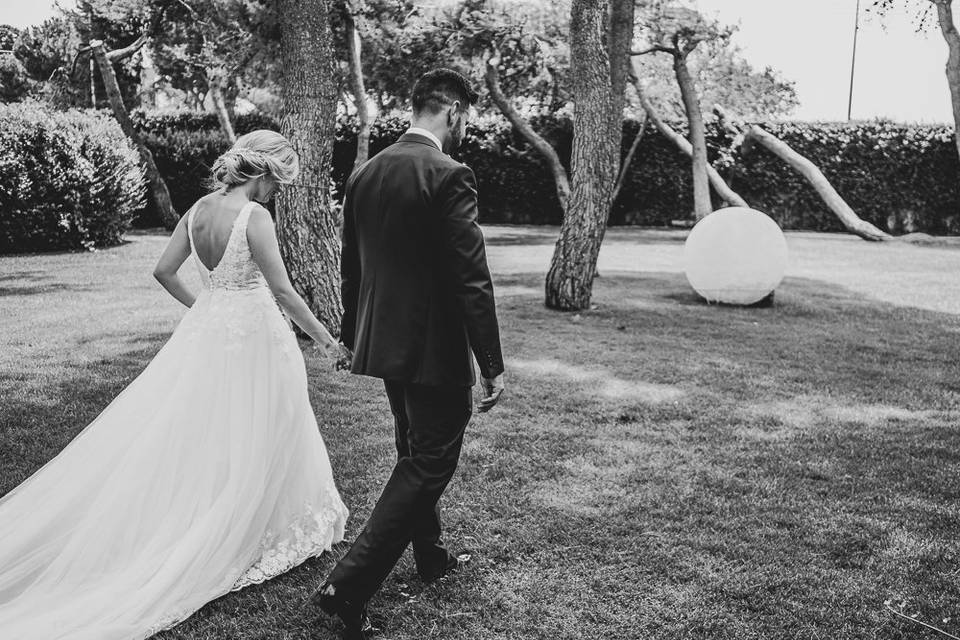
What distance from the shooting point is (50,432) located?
5.69 metres

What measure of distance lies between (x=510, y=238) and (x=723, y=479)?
1699cm

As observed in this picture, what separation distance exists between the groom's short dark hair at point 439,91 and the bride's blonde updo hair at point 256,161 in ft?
2.65

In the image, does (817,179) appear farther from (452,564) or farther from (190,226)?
(190,226)

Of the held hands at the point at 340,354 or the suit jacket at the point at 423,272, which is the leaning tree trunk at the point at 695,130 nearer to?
the held hands at the point at 340,354

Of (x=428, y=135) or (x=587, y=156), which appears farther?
(x=587, y=156)

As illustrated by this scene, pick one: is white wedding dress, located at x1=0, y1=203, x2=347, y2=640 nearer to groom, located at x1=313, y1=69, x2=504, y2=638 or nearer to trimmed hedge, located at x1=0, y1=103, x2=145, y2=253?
groom, located at x1=313, y1=69, x2=504, y2=638

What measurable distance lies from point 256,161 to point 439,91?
3.40 ft

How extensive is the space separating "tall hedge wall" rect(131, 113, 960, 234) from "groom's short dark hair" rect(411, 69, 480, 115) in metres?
21.6

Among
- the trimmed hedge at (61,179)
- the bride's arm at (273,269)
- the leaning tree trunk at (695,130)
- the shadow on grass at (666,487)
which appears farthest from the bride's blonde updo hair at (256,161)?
the trimmed hedge at (61,179)

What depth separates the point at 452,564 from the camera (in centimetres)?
387

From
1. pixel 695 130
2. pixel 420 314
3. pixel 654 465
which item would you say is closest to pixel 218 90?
pixel 695 130

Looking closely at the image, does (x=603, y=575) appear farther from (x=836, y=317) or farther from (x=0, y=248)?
(x=0, y=248)

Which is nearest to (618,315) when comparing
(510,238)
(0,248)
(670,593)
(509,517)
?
(509,517)

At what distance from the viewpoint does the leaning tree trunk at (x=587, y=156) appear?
10242 millimetres
